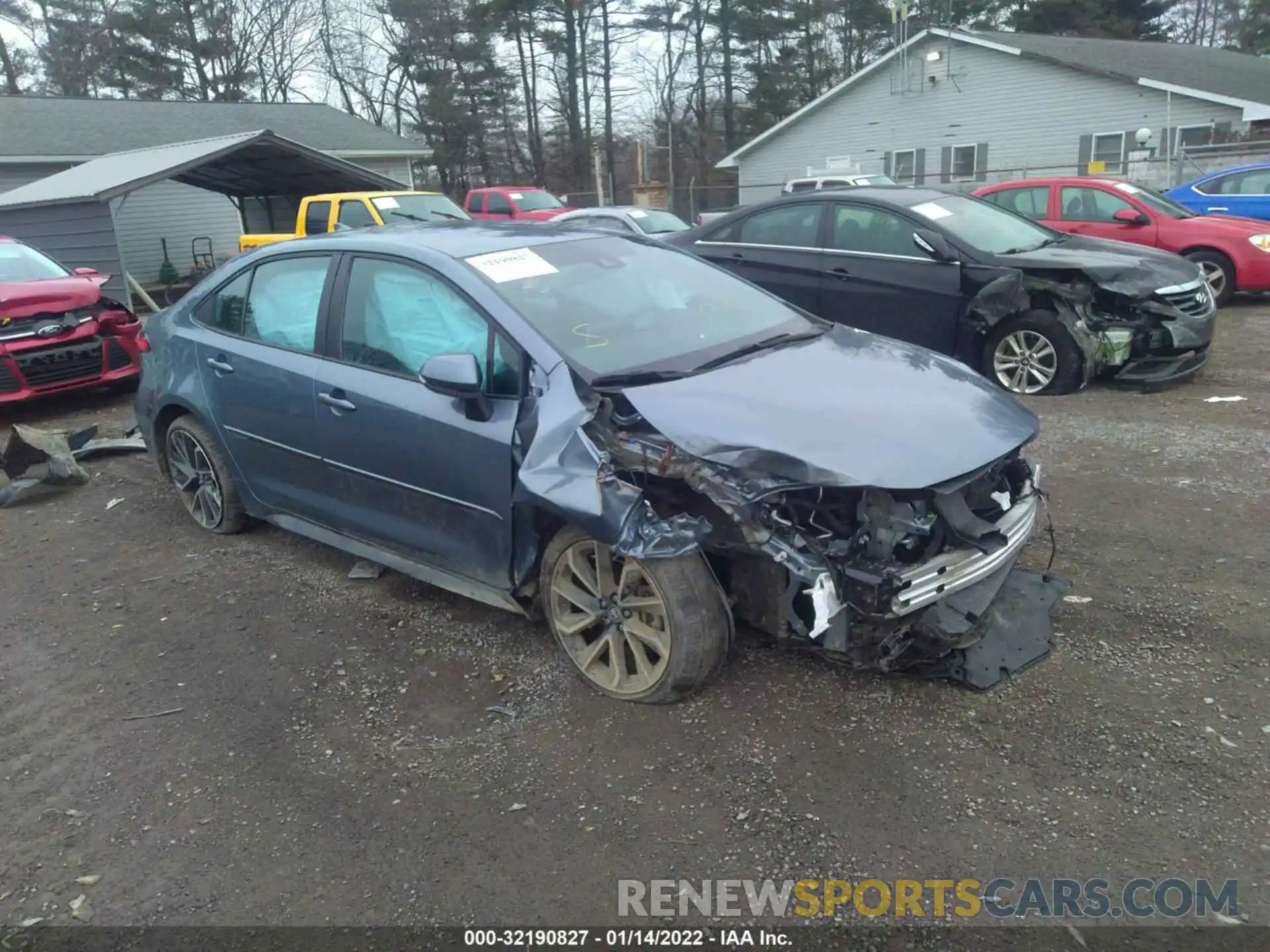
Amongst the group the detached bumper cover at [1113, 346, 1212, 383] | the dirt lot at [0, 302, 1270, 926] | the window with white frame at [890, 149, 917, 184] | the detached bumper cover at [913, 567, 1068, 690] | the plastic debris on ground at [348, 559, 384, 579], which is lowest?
the dirt lot at [0, 302, 1270, 926]

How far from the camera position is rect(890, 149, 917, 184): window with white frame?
28453 millimetres

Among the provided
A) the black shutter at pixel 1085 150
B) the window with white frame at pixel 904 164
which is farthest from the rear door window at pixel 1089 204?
the window with white frame at pixel 904 164

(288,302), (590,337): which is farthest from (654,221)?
(590,337)

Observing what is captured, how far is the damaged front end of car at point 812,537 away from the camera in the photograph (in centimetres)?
302

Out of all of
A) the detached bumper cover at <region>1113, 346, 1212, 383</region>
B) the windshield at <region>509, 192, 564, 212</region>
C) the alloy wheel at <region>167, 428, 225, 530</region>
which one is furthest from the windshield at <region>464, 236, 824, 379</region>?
the windshield at <region>509, 192, 564, 212</region>

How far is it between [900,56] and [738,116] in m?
14.5

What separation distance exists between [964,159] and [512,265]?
2696cm

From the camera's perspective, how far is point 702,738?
3.20 meters

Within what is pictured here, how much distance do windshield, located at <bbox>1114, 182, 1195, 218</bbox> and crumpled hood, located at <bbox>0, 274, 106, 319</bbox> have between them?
10.9 metres

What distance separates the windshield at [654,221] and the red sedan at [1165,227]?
214 inches

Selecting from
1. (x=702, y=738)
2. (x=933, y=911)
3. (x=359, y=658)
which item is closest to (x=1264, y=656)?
(x=933, y=911)

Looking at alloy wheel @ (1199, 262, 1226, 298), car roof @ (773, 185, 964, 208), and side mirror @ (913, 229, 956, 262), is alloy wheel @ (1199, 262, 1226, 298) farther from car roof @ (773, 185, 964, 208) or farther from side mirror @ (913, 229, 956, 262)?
side mirror @ (913, 229, 956, 262)

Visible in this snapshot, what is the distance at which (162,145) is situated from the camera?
23.4 meters

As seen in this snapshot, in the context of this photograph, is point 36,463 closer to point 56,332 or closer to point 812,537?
point 56,332
